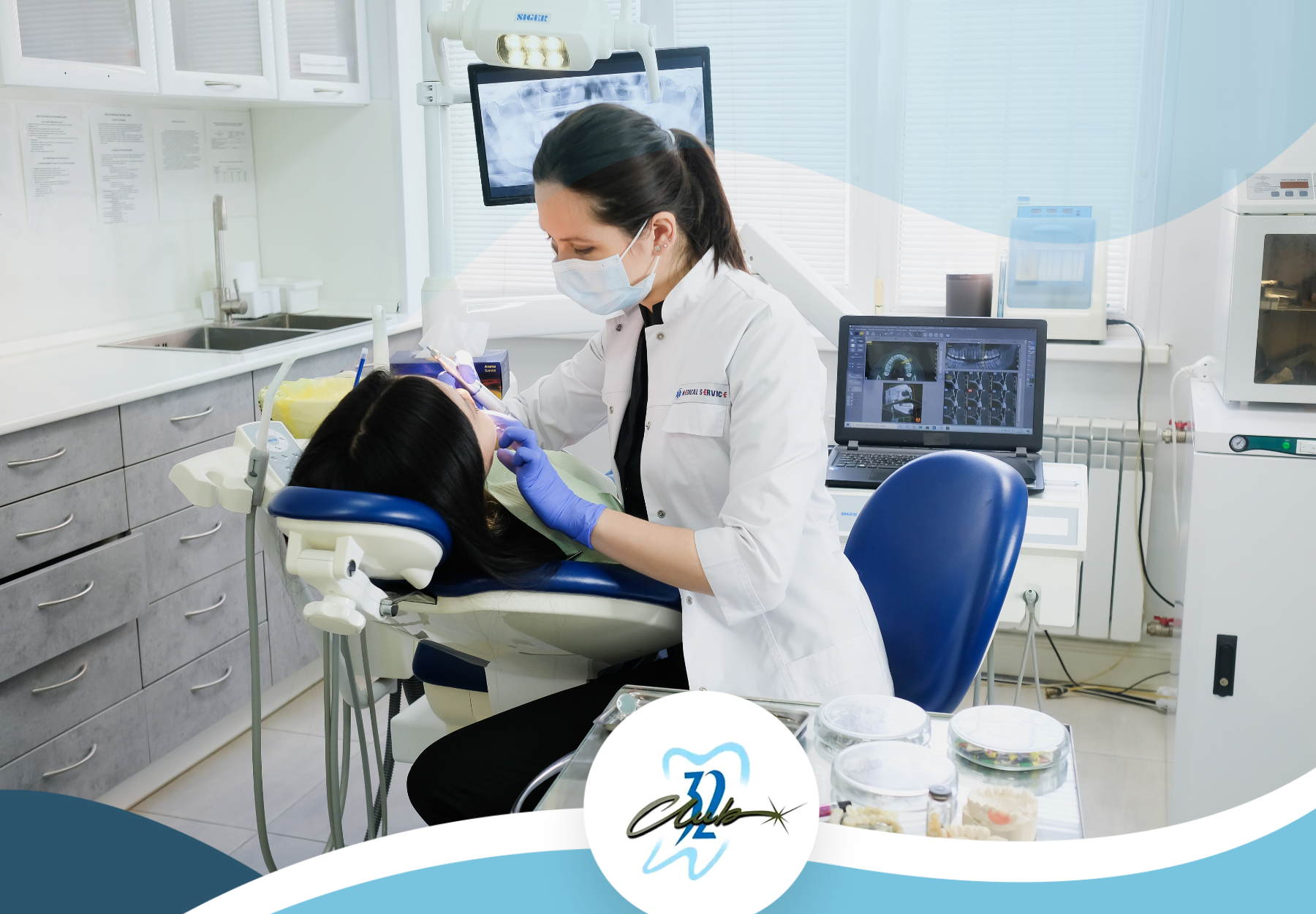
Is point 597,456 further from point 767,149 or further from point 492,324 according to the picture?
point 767,149

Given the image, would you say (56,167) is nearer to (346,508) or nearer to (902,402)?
(902,402)

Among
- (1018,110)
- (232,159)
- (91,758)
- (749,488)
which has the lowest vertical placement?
(91,758)

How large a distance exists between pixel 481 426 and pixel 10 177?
185 cm

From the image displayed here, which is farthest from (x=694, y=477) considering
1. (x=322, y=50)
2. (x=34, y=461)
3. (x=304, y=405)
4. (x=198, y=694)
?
(x=322, y=50)

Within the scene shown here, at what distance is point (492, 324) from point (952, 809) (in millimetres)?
903

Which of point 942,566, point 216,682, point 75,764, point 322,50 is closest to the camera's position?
point 942,566

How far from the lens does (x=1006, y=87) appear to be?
554 mm

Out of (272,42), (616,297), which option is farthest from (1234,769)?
(272,42)

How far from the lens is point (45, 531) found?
6.26 ft

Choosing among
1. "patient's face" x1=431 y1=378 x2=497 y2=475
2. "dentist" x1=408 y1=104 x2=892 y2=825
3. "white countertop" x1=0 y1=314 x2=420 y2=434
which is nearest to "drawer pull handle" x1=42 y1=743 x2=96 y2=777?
"white countertop" x1=0 y1=314 x2=420 y2=434

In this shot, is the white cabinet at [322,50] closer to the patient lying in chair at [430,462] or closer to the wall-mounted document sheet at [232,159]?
the wall-mounted document sheet at [232,159]

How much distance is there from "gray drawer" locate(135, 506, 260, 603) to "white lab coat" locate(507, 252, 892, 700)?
125cm

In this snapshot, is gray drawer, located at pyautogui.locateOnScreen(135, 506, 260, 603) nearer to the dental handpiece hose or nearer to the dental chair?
the dental chair

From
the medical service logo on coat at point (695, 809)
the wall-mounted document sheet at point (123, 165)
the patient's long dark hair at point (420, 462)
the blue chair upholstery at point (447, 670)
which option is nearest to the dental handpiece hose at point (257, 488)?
the patient's long dark hair at point (420, 462)
